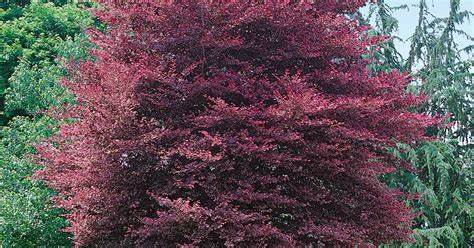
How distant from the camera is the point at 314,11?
601cm

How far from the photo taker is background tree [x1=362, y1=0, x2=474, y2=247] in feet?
34.5

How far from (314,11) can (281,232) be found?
2781 millimetres

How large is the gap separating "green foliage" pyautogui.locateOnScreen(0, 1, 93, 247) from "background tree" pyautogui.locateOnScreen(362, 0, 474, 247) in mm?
7004

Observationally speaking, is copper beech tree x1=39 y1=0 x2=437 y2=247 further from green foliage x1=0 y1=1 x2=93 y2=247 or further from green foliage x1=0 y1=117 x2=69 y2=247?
green foliage x1=0 y1=117 x2=69 y2=247

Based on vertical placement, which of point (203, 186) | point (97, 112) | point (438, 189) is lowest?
point (438, 189)

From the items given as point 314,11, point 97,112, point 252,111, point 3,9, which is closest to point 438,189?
point 314,11

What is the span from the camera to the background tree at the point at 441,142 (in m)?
10.5

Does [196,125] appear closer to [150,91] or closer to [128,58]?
[150,91]


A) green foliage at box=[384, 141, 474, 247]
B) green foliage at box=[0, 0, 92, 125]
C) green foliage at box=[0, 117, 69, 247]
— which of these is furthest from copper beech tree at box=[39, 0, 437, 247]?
green foliage at box=[0, 0, 92, 125]

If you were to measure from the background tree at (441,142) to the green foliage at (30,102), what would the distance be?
276 inches

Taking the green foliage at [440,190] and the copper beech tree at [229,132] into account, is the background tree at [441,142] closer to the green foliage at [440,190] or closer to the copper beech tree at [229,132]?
the green foliage at [440,190]

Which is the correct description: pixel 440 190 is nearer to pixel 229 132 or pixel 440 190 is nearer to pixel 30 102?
pixel 229 132

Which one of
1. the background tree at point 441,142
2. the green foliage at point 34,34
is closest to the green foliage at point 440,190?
the background tree at point 441,142

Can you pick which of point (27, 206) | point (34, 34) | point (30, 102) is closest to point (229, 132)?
point (27, 206)
